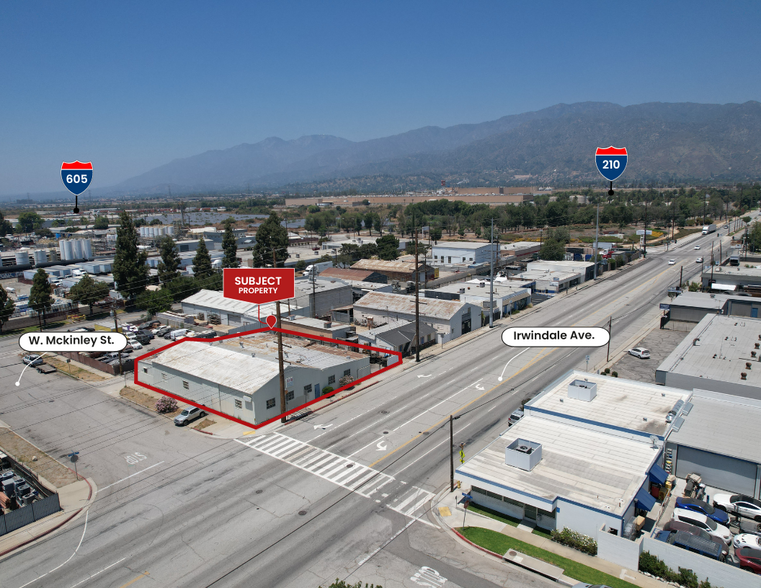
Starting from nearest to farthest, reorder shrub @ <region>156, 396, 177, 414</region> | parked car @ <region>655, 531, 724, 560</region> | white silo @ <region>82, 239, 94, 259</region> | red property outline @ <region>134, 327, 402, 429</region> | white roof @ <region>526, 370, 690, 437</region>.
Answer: parked car @ <region>655, 531, 724, 560</region>, white roof @ <region>526, 370, 690, 437</region>, red property outline @ <region>134, 327, 402, 429</region>, shrub @ <region>156, 396, 177, 414</region>, white silo @ <region>82, 239, 94, 259</region>

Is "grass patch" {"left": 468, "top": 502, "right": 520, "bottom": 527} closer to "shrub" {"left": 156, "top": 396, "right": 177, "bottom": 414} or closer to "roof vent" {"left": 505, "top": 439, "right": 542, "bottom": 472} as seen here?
"roof vent" {"left": 505, "top": 439, "right": 542, "bottom": 472}

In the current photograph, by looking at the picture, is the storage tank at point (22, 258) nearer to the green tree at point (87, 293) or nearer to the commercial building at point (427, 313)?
the green tree at point (87, 293)

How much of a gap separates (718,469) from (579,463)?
706 cm

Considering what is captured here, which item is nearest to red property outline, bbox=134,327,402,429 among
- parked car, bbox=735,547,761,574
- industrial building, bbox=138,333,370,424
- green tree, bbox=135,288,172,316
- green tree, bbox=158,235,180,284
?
industrial building, bbox=138,333,370,424

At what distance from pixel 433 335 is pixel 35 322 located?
49718 millimetres

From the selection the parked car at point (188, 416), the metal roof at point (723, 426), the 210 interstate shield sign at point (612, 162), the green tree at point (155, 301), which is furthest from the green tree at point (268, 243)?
the metal roof at point (723, 426)

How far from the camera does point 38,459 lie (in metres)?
27.7

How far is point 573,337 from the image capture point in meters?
27.1

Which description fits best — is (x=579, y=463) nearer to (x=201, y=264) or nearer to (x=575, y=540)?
(x=575, y=540)

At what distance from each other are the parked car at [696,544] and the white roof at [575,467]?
1.95m

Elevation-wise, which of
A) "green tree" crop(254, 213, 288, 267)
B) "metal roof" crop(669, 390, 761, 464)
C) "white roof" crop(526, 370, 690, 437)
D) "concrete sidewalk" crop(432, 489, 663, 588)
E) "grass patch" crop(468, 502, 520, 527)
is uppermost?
"green tree" crop(254, 213, 288, 267)

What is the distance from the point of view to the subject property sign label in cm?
3947

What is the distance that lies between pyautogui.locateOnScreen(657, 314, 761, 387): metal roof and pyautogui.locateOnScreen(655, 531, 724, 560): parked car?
49.1 feet


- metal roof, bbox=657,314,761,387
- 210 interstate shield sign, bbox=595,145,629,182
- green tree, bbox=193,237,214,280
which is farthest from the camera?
green tree, bbox=193,237,214,280
